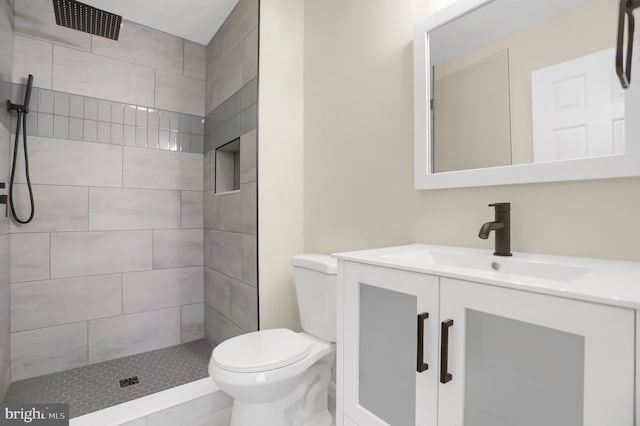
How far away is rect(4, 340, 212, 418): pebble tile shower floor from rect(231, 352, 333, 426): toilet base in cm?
77

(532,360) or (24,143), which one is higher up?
(24,143)

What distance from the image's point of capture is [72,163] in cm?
221

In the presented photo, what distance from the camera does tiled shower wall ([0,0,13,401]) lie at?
1.77 metres

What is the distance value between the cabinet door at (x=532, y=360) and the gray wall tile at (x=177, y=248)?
2.27m

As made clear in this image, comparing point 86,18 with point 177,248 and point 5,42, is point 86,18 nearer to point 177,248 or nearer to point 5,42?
point 5,42

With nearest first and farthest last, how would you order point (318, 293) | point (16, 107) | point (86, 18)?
point (318, 293) < point (16, 107) < point (86, 18)

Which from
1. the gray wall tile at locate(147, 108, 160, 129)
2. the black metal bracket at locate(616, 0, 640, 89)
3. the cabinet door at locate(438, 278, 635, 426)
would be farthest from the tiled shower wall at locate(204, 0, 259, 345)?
the black metal bracket at locate(616, 0, 640, 89)

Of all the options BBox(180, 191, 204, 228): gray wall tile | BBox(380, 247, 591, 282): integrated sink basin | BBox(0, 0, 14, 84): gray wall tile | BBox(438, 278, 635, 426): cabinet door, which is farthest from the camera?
BBox(180, 191, 204, 228): gray wall tile

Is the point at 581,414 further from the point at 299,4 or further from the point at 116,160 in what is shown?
the point at 116,160

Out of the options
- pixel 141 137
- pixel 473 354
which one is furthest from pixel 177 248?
pixel 473 354

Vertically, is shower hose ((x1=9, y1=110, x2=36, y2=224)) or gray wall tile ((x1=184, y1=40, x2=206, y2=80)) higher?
gray wall tile ((x1=184, y1=40, x2=206, y2=80))

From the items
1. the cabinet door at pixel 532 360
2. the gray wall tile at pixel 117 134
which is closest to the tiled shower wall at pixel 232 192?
the gray wall tile at pixel 117 134

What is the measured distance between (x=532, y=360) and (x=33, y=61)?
2946 mm

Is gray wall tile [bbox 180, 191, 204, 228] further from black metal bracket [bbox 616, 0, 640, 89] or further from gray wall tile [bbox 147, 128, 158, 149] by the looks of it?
black metal bracket [bbox 616, 0, 640, 89]
